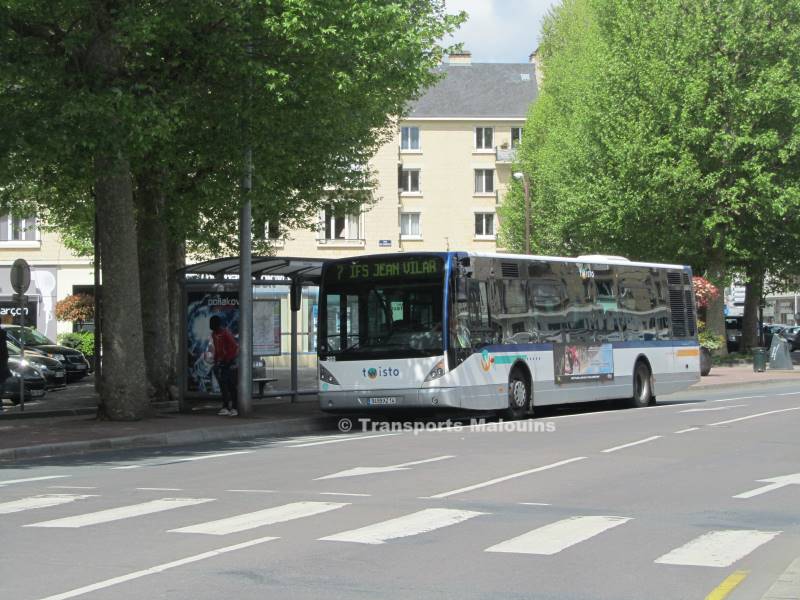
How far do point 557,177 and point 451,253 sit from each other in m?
36.0

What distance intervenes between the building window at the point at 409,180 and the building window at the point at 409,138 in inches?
61.8

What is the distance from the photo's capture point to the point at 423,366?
2131cm

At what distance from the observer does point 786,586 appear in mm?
7621

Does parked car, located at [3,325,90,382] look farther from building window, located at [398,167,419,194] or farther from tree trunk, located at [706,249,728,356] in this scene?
building window, located at [398,167,419,194]

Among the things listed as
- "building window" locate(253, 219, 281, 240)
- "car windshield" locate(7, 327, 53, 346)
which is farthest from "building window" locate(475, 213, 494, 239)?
"building window" locate(253, 219, 281, 240)

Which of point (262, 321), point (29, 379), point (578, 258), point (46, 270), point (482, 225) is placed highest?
point (482, 225)

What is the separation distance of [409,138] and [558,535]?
7112cm

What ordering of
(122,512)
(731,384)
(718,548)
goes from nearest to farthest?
(718,548) < (122,512) < (731,384)

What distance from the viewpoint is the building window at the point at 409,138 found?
79.9 m

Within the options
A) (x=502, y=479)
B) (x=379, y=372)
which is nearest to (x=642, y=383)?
(x=379, y=372)

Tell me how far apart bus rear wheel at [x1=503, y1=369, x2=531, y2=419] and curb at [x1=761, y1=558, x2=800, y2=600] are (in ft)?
48.2

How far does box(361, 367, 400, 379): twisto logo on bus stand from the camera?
70.6 ft

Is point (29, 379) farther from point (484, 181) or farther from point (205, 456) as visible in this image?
point (484, 181)

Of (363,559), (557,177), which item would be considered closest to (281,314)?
(363,559)
